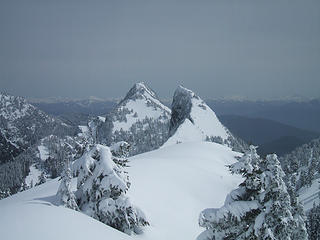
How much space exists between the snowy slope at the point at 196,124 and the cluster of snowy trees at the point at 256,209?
132m

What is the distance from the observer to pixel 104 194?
18.8 metres

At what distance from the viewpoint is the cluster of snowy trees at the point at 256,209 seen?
38.5ft

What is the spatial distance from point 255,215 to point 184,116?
173 m

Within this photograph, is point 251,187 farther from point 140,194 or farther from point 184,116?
point 184,116

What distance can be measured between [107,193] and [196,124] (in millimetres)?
155936

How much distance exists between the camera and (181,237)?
2091 centimetres

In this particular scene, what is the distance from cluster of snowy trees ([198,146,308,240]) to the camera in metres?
11.8

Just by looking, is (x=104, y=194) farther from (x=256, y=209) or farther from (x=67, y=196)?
(x=256, y=209)

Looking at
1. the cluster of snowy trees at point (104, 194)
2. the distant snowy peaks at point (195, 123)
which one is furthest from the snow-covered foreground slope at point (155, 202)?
the distant snowy peaks at point (195, 123)

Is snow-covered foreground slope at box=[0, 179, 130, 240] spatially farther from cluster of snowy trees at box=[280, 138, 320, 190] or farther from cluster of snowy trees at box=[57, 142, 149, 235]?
cluster of snowy trees at box=[280, 138, 320, 190]

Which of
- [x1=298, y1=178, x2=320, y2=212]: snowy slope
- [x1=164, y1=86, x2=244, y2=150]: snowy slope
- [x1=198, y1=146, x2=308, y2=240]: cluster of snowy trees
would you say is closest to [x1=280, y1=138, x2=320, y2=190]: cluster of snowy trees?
[x1=298, y1=178, x2=320, y2=212]: snowy slope

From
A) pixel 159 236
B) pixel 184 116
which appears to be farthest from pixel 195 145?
pixel 184 116

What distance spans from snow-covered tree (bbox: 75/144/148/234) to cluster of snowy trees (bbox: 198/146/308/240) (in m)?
6.09

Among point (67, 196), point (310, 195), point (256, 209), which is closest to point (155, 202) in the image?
point (67, 196)
